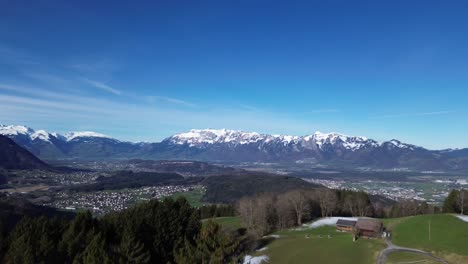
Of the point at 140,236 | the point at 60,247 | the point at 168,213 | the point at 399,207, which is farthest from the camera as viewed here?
the point at 399,207

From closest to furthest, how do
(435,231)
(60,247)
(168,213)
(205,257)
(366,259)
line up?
1. (205,257)
2. (60,247)
3. (366,259)
4. (168,213)
5. (435,231)

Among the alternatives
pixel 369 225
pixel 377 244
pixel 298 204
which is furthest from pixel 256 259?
pixel 298 204

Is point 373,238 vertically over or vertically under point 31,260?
under

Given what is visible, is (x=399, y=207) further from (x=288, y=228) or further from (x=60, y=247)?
(x=60, y=247)

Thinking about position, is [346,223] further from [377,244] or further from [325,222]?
[377,244]

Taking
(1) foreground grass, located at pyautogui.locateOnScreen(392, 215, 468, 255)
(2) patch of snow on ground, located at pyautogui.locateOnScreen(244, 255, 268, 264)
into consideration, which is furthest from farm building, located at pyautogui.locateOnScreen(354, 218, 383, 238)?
(2) patch of snow on ground, located at pyautogui.locateOnScreen(244, 255, 268, 264)

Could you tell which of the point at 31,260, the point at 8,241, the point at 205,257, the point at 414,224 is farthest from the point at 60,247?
the point at 414,224

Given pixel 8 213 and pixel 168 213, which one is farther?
pixel 8 213
